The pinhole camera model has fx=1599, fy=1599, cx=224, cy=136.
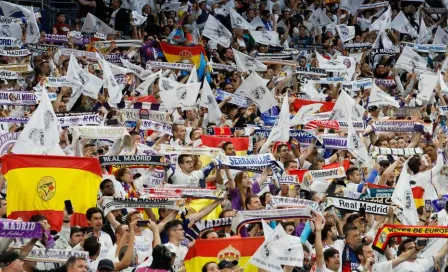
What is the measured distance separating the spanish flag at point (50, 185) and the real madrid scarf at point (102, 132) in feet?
7.01

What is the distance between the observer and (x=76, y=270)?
1308 cm

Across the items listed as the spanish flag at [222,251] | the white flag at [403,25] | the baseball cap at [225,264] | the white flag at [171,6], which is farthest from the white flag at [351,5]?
the baseball cap at [225,264]

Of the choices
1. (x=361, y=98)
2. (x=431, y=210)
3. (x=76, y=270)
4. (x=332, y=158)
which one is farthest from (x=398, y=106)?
(x=76, y=270)

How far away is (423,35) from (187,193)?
16115 mm

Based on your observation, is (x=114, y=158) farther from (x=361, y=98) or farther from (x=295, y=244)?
(x=361, y=98)

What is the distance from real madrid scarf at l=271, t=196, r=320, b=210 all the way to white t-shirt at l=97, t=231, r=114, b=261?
2.31 m

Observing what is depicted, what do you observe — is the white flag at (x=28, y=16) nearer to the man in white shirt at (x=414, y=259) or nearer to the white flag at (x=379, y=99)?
the white flag at (x=379, y=99)

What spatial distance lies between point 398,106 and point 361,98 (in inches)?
29.4

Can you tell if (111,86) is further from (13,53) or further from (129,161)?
(129,161)

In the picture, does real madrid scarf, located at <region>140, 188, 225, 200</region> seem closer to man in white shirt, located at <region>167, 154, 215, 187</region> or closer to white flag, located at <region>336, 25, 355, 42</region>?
man in white shirt, located at <region>167, 154, 215, 187</region>

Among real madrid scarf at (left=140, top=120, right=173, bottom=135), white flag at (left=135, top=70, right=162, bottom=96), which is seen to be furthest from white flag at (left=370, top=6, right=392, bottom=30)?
real madrid scarf at (left=140, top=120, right=173, bottom=135)

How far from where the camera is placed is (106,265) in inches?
531

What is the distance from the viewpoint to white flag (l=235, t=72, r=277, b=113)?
2395 centimetres

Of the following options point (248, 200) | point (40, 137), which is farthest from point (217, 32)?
point (248, 200)
